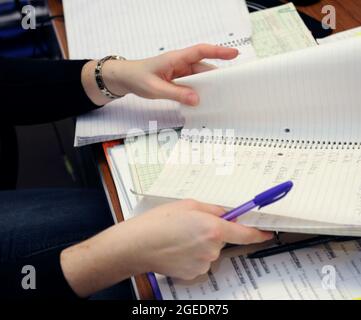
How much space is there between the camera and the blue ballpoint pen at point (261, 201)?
1.76 ft

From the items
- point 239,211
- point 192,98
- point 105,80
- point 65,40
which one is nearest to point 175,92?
point 192,98

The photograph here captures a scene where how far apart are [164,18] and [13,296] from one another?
64 cm

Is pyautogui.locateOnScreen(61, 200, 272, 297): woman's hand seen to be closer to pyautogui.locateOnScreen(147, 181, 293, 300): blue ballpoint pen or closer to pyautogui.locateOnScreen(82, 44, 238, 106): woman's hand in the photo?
pyautogui.locateOnScreen(147, 181, 293, 300): blue ballpoint pen

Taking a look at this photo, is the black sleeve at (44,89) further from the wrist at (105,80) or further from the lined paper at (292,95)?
the lined paper at (292,95)

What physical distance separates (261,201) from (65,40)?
673 mm

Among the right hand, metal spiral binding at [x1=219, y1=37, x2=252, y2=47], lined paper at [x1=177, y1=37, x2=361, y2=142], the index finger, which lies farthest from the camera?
metal spiral binding at [x1=219, y1=37, x2=252, y2=47]

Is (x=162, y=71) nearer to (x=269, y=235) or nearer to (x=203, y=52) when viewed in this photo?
(x=203, y=52)

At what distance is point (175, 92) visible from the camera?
0.72 metres

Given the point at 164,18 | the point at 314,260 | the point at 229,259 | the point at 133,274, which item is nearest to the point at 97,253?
the point at 133,274

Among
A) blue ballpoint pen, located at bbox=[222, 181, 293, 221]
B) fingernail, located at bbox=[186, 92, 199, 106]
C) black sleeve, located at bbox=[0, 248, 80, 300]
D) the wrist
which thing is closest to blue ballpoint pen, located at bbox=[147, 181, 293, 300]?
blue ballpoint pen, located at bbox=[222, 181, 293, 221]

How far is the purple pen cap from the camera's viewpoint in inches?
21.1

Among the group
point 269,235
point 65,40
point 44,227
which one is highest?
point 65,40

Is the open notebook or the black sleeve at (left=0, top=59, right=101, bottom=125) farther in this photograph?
the black sleeve at (left=0, top=59, right=101, bottom=125)
